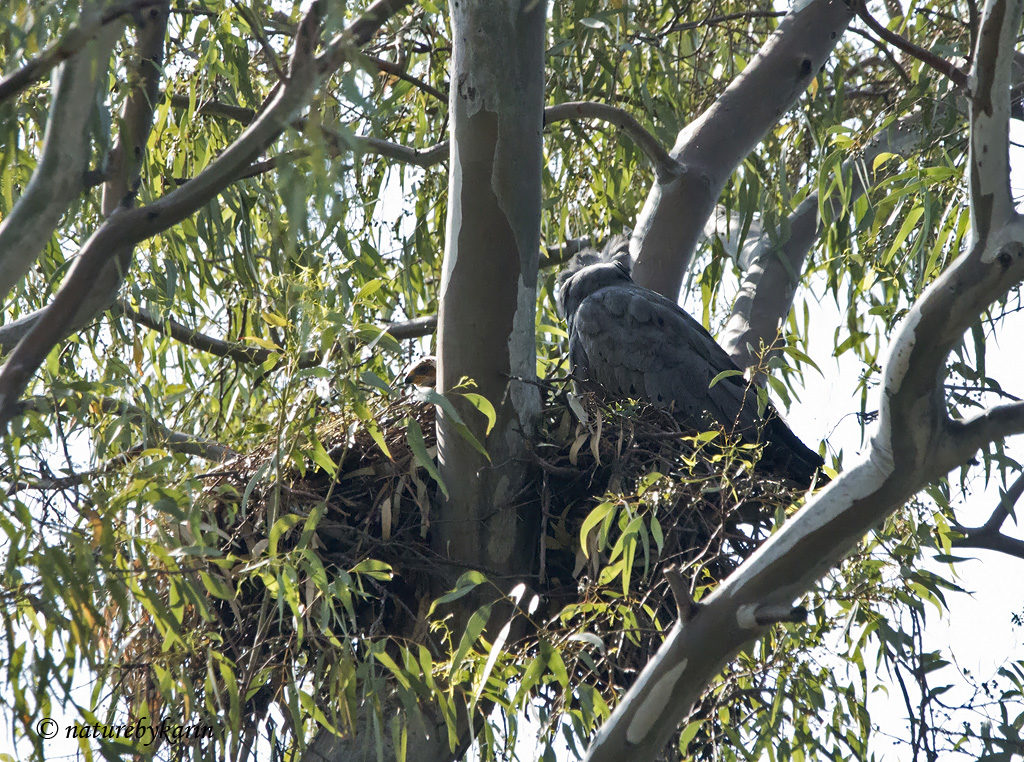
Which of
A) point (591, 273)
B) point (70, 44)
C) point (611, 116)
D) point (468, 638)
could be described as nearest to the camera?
point (70, 44)

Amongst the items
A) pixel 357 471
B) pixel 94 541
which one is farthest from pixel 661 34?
pixel 94 541

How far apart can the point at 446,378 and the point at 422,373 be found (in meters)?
0.62

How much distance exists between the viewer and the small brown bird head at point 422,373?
322 centimetres

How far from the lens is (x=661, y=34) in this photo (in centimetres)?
343

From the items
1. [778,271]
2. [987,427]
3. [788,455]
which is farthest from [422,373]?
[987,427]

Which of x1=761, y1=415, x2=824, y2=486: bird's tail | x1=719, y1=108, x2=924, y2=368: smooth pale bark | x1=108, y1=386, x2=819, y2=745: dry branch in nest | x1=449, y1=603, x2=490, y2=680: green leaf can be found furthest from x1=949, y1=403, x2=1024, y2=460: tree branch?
x1=719, y1=108, x2=924, y2=368: smooth pale bark

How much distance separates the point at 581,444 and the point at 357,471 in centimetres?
56

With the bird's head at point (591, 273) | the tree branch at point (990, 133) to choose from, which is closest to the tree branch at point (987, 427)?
the tree branch at point (990, 133)

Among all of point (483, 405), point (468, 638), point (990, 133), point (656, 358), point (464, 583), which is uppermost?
point (656, 358)

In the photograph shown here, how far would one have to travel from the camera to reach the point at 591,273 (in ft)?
12.1

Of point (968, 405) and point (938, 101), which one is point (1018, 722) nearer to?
point (968, 405)

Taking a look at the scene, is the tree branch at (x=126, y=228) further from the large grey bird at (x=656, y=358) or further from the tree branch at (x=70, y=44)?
the large grey bird at (x=656, y=358)

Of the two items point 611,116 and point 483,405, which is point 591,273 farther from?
point 483,405

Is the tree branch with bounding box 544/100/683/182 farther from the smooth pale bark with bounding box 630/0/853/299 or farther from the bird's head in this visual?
the bird's head
